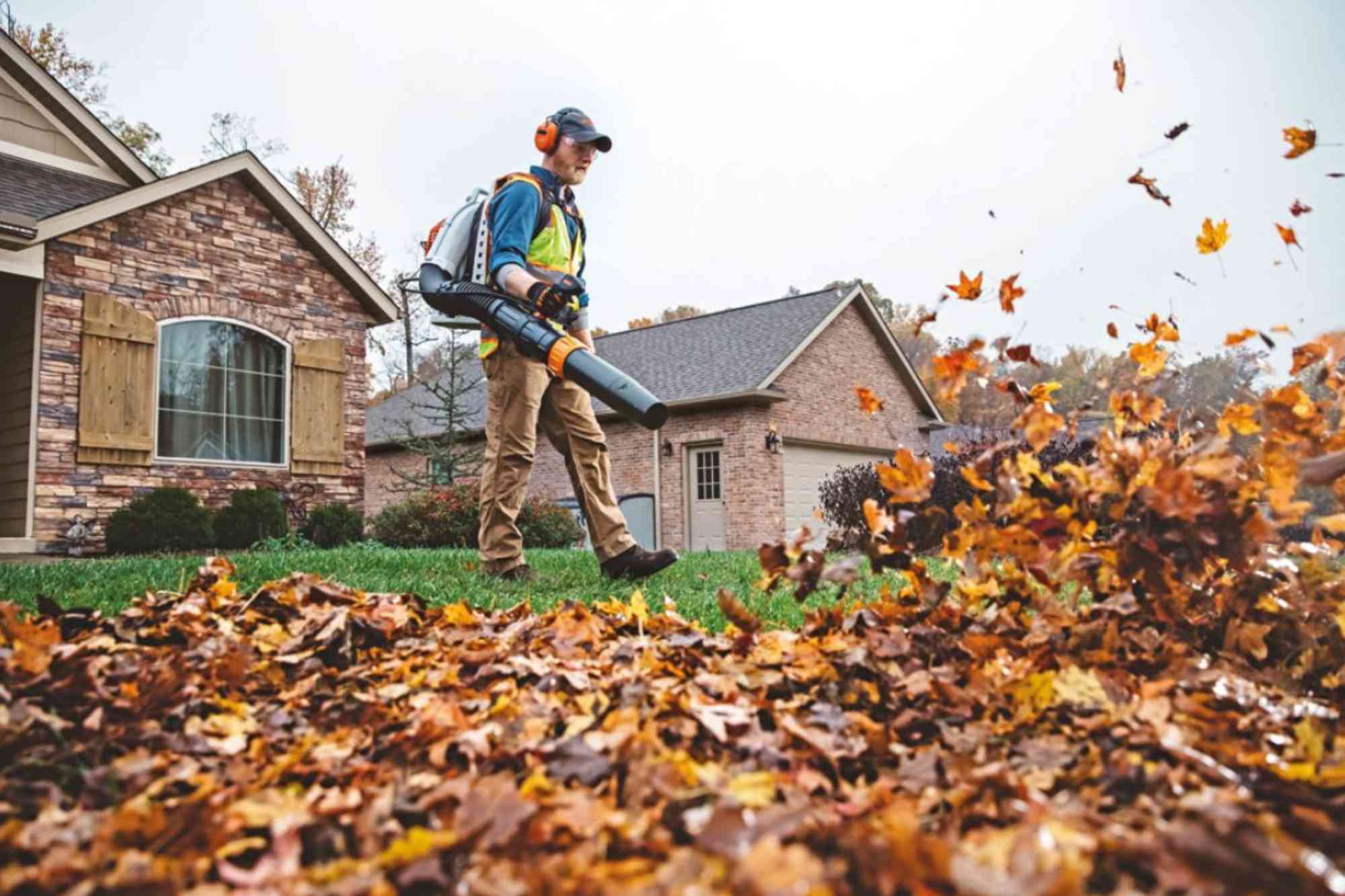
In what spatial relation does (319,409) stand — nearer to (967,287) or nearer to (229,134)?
(967,287)

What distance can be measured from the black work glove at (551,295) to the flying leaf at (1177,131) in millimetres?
2212

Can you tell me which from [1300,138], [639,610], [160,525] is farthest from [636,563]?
[160,525]

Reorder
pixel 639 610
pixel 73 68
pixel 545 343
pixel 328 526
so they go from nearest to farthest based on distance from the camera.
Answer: pixel 639 610, pixel 545 343, pixel 328 526, pixel 73 68

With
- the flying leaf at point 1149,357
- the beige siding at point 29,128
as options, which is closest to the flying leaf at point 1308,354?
the flying leaf at point 1149,357

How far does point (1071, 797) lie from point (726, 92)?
7.51m

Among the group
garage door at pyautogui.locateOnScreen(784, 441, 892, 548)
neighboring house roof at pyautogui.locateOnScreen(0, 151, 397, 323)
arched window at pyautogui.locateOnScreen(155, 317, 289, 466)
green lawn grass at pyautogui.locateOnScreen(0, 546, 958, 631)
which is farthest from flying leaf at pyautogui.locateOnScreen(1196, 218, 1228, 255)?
garage door at pyautogui.locateOnScreen(784, 441, 892, 548)

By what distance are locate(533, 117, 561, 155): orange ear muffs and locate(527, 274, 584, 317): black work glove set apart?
0.68 metres

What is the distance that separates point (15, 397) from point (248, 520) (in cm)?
234

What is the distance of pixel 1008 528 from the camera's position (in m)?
1.97

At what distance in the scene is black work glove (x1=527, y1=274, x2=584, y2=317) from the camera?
11.6 ft

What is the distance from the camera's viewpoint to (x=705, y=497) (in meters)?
14.9

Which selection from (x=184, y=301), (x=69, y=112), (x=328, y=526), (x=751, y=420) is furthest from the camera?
(x=751, y=420)

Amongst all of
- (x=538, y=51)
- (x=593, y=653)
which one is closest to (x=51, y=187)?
(x=538, y=51)

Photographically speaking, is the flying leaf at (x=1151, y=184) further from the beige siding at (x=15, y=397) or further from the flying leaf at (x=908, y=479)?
the beige siding at (x=15, y=397)
